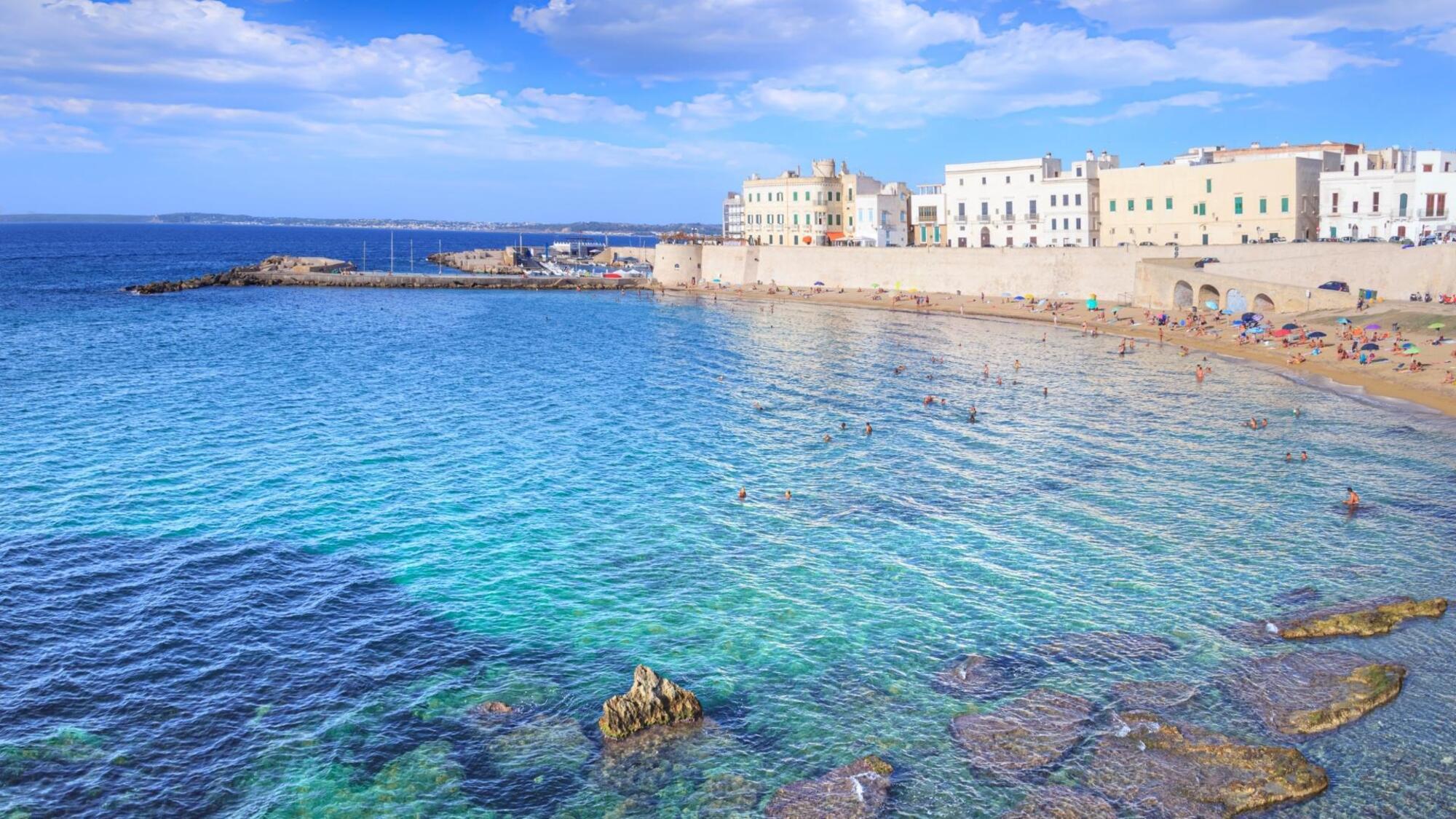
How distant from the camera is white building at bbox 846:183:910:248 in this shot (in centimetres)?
11306

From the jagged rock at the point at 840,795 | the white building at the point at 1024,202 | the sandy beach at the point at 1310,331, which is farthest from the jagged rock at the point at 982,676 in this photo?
the white building at the point at 1024,202

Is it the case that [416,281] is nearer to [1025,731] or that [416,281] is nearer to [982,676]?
[982,676]

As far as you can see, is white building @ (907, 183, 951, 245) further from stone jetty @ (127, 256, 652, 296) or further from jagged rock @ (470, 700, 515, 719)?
jagged rock @ (470, 700, 515, 719)

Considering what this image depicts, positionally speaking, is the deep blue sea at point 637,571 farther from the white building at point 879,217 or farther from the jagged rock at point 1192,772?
the white building at point 879,217

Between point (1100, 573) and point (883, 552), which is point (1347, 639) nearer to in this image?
point (1100, 573)

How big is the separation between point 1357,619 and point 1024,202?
3132 inches

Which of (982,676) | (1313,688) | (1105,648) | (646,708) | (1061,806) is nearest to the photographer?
(1061,806)

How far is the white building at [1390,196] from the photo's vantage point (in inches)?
2849

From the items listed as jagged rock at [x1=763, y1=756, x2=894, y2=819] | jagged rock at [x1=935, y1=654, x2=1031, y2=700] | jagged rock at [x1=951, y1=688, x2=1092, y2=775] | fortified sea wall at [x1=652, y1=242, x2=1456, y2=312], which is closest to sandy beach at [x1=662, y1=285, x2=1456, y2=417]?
fortified sea wall at [x1=652, y1=242, x2=1456, y2=312]

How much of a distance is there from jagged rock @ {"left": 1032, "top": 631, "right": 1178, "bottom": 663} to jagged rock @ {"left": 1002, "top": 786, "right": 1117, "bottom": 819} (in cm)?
531

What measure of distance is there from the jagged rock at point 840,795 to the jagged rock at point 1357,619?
1181 centimetres

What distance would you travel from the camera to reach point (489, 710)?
68.5 ft

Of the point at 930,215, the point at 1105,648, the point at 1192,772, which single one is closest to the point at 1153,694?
the point at 1105,648

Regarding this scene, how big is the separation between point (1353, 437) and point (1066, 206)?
55.9m
